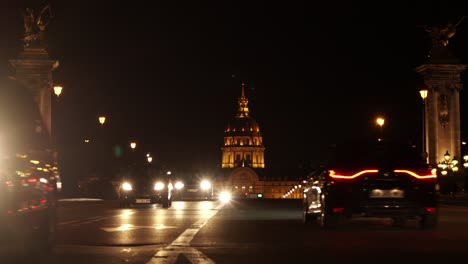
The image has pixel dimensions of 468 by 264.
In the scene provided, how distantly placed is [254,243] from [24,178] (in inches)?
198

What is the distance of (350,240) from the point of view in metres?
18.0

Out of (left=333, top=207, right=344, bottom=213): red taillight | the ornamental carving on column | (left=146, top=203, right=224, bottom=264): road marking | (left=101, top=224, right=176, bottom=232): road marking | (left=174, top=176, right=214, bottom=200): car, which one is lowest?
(left=146, top=203, right=224, bottom=264): road marking

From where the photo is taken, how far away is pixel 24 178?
43.7 ft

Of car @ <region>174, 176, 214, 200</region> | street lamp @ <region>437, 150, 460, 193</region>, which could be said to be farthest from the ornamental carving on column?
car @ <region>174, 176, 214, 200</region>

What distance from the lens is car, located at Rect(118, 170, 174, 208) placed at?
40156 millimetres

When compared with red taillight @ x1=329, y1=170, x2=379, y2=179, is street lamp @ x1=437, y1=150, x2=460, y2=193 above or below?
above

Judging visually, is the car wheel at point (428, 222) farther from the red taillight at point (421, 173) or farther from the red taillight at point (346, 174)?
the red taillight at point (346, 174)

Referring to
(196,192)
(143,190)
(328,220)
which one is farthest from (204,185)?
(328,220)

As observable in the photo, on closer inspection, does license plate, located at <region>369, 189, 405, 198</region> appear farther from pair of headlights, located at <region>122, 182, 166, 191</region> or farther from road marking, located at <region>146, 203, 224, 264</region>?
pair of headlights, located at <region>122, 182, 166, 191</region>

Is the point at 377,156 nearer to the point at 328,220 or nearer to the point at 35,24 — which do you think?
the point at 328,220

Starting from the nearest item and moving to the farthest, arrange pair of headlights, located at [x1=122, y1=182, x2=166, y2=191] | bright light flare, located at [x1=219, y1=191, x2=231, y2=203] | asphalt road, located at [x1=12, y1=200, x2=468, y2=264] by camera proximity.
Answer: asphalt road, located at [x1=12, y1=200, x2=468, y2=264] < pair of headlights, located at [x1=122, y1=182, x2=166, y2=191] < bright light flare, located at [x1=219, y1=191, x2=231, y2=203]

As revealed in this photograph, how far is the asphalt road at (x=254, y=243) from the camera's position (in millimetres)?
14297

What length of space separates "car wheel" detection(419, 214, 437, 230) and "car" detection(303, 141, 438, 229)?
0.03 m

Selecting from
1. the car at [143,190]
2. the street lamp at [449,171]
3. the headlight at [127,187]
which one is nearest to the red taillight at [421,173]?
the car at [143,190]
